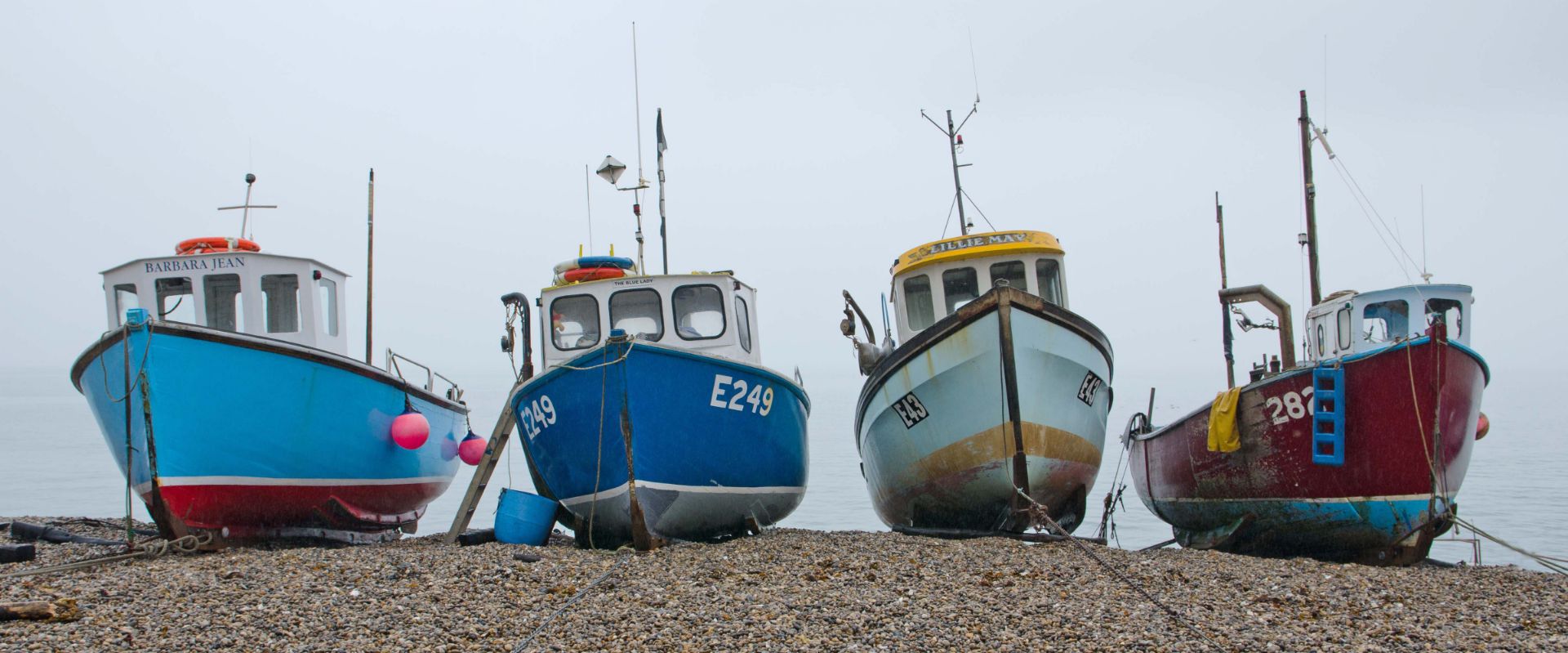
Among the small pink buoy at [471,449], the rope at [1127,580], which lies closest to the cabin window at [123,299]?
the small pink buoy at [471,449]

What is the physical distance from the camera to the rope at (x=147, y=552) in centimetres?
735

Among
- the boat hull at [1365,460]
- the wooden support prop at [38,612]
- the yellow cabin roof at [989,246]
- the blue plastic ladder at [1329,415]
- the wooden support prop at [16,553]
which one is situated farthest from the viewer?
the yellow cabin roof at [989,246]

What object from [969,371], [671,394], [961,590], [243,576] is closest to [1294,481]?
[969,371]

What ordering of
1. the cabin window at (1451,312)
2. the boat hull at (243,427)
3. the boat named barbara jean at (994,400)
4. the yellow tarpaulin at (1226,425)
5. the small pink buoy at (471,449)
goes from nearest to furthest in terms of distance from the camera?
the boat hull at (243,427)
the boat named barbara jean at (994,400)
the yellow tarpaulin at (1226,425)
the cabin window at (1451,312)
the small pink buoy at (471,449)

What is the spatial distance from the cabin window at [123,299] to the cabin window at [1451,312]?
13.7 m

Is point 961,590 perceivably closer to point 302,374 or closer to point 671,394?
point 671,394

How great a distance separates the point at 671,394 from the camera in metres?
9.25

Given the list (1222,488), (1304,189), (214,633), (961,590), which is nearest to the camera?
(214,633)

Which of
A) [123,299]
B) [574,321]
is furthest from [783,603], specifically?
[123,299]

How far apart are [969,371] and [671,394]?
2964 mm

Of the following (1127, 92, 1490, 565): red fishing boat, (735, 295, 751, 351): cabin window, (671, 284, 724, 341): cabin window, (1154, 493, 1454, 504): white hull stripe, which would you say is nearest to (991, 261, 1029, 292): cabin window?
(1127, 92, 1490, 565): red fishing boat

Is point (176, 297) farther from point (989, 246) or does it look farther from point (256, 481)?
point (989, 246)

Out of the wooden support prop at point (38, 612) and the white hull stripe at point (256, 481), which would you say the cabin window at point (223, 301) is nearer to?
the white hull stripe at point (256, 481)

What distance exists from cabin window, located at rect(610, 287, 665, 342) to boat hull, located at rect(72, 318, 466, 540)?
2563 millimetres
